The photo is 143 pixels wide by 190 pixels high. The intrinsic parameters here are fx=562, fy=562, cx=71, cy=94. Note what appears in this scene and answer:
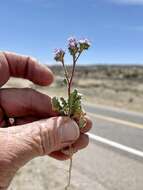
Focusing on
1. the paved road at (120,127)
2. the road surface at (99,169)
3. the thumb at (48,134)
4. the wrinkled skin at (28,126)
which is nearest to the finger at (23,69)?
the wrinkled skin at (28,126)

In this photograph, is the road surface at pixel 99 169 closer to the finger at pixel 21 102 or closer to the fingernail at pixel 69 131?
the finger at pixel 21 102

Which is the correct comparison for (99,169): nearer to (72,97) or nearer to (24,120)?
(24,120)

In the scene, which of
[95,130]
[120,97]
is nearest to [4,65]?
[95,130]

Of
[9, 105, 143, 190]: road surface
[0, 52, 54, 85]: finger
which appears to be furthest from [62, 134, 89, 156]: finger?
[9, 105, 143, 190]: road surface

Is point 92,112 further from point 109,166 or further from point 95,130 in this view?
point 109,166

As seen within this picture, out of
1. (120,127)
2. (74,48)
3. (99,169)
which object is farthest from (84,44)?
(120,127)

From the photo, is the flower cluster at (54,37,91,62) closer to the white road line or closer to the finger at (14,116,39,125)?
the finger at (14,116,39,125)
